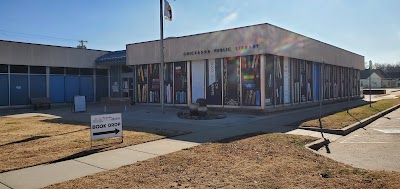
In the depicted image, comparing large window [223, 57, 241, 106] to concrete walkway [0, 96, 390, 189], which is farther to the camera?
large window [223, 57, 241, 106]

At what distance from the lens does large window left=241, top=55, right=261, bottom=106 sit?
745 inches

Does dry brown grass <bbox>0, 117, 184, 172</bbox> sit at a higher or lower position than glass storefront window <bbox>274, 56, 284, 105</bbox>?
lower

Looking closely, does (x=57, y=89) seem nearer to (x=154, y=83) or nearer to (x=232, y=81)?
(x=154, y=83)

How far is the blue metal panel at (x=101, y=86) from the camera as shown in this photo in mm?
30672

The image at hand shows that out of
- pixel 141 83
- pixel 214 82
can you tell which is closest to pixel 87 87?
pixel 141 83

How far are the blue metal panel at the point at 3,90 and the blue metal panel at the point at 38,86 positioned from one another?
1.85 m

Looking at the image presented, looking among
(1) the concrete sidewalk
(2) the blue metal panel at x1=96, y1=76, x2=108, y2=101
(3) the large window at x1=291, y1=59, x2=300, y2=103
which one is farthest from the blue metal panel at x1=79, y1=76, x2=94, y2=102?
(1) the concrete sidewalk

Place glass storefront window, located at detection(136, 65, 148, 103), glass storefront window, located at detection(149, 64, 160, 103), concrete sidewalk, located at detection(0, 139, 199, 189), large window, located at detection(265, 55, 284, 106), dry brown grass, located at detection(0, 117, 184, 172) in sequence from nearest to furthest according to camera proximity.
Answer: concrete sidewalk, located at detection(0, 139, 199, 189), dry brown grass, located at detection(0, 117, 184, 172), large window, located at detection(265, 55, 284, 106), glass storefront window, located at detection(149, 64, 160, 103), glass storefront window, located at detection(136, 65, 148, 103)

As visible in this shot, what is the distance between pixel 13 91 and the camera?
981 inches

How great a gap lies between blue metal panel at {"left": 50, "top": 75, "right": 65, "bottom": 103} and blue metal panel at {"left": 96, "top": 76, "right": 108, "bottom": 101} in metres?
3.42

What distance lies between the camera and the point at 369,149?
920cm

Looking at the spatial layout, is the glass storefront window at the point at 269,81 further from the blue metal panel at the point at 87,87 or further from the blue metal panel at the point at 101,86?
the blue metal panel at the point at 101,86

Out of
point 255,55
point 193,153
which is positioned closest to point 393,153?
point 193,153

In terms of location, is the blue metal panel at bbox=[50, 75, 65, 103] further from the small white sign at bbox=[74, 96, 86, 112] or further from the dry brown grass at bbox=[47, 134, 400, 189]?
the dry brown grass at bbox=[47, 134, 400, 189]
